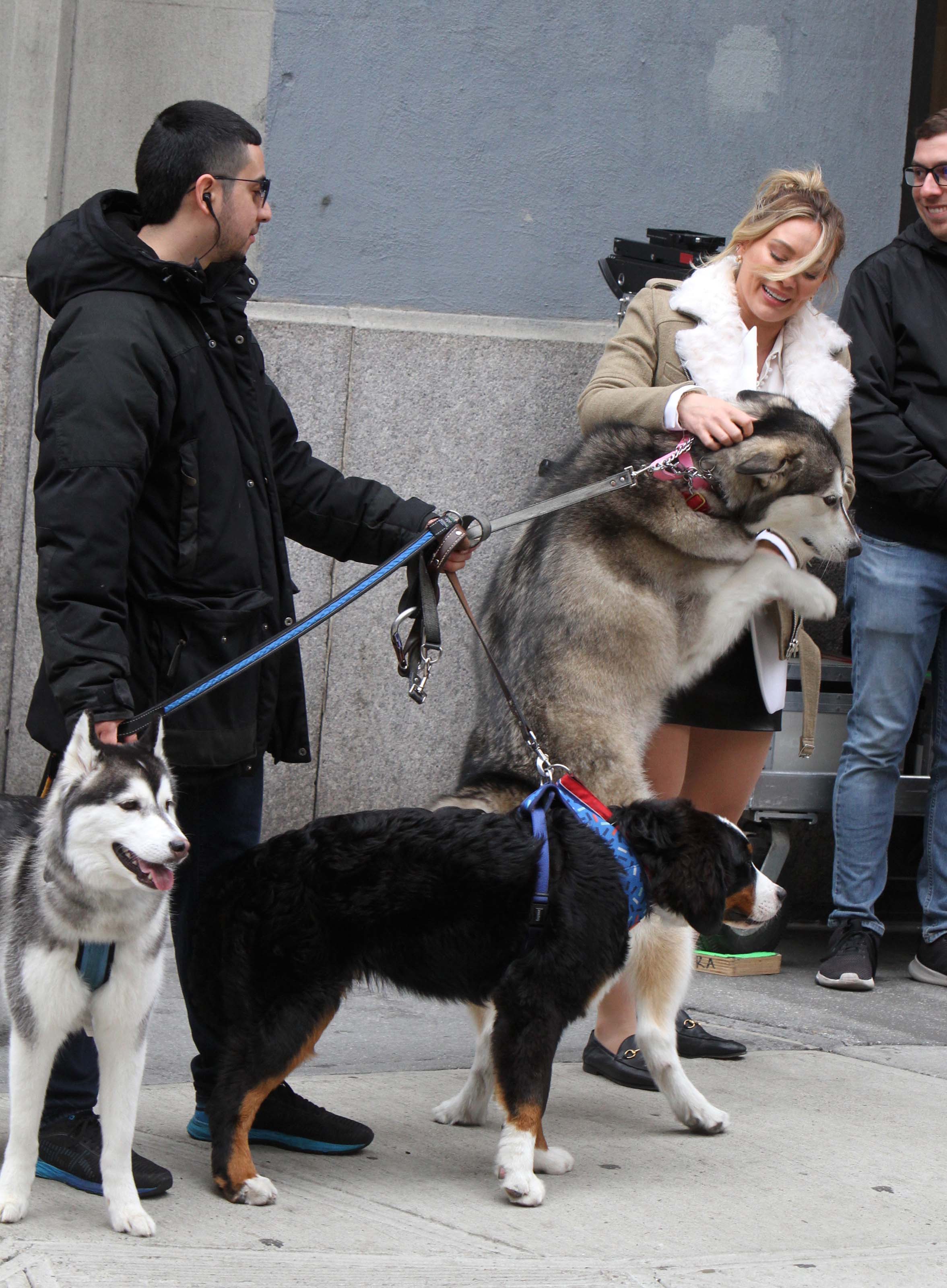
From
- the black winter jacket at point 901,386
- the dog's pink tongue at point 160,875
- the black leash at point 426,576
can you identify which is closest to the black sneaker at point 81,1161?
the dog's pink tongue at point 160,875

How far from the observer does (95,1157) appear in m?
3.25

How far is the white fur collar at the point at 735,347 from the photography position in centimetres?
413

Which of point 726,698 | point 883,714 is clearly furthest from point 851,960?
point 726,698

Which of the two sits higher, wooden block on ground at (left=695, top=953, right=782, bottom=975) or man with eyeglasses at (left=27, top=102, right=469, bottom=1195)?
man with eyeglasses at (left=27, top=102, right=469, bottom=1195)

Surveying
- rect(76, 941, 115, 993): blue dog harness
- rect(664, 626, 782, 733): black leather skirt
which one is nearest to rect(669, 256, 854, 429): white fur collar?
rect(664, 626, 782, 733): black leather skirt

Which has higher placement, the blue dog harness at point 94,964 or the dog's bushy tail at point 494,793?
the dog's bushy tail at point 494,793

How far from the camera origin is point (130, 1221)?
9.74 ft

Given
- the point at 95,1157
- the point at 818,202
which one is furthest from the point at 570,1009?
the point at 818,202

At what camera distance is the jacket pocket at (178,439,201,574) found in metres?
3.24

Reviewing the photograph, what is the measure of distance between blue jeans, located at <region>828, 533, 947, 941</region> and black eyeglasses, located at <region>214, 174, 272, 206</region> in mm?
2910

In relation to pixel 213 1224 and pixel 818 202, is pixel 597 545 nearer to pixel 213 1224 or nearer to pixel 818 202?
pixel 818 202

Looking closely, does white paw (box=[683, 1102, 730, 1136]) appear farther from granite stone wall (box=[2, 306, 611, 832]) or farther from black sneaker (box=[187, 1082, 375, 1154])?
granite stone wall (box=[2, 306, 611, 832])

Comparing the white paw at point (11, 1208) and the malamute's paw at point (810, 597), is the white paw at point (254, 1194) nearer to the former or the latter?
the white paw at point (11, 1208)

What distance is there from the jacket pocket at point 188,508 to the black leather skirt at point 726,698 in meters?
1.57
